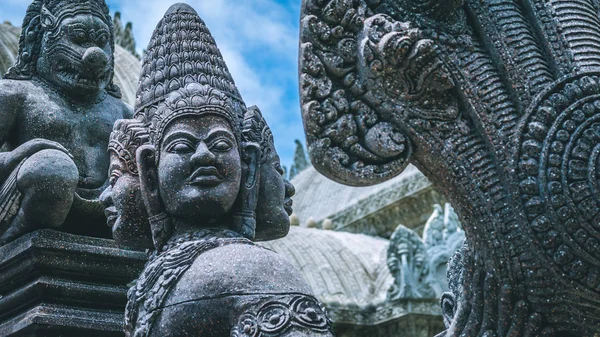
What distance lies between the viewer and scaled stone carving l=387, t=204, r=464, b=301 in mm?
12562

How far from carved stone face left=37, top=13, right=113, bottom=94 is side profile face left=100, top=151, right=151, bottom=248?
1.39m

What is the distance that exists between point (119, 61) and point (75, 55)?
10.6 meters

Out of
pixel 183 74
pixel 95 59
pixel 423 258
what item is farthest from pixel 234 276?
pixel 423 258

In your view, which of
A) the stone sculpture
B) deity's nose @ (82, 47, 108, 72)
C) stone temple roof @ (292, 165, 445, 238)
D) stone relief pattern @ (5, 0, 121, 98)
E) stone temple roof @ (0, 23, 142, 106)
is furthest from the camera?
the stone sculpture

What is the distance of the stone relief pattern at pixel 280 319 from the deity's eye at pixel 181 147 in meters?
0.76

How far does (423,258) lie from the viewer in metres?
13.1

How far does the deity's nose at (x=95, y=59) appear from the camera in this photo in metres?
5.44

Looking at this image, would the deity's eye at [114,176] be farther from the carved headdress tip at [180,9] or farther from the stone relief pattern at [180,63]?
the carved headdress tip at [180,9]

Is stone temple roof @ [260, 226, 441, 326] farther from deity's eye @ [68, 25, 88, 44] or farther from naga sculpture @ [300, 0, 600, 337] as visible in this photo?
naga sculpture @ [300, 0, 600, 337]

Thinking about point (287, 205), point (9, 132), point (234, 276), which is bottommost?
point (234, 276)

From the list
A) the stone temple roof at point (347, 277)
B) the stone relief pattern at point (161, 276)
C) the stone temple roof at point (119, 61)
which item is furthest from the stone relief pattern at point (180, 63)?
the stone temple roof at point (119, 61)

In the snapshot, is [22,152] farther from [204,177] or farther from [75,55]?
[204,177]

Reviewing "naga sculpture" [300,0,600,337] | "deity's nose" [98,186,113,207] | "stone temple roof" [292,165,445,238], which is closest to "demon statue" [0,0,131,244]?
"deity's nose" [98,186,113,207]

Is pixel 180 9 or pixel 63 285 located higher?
pixel 180 9
